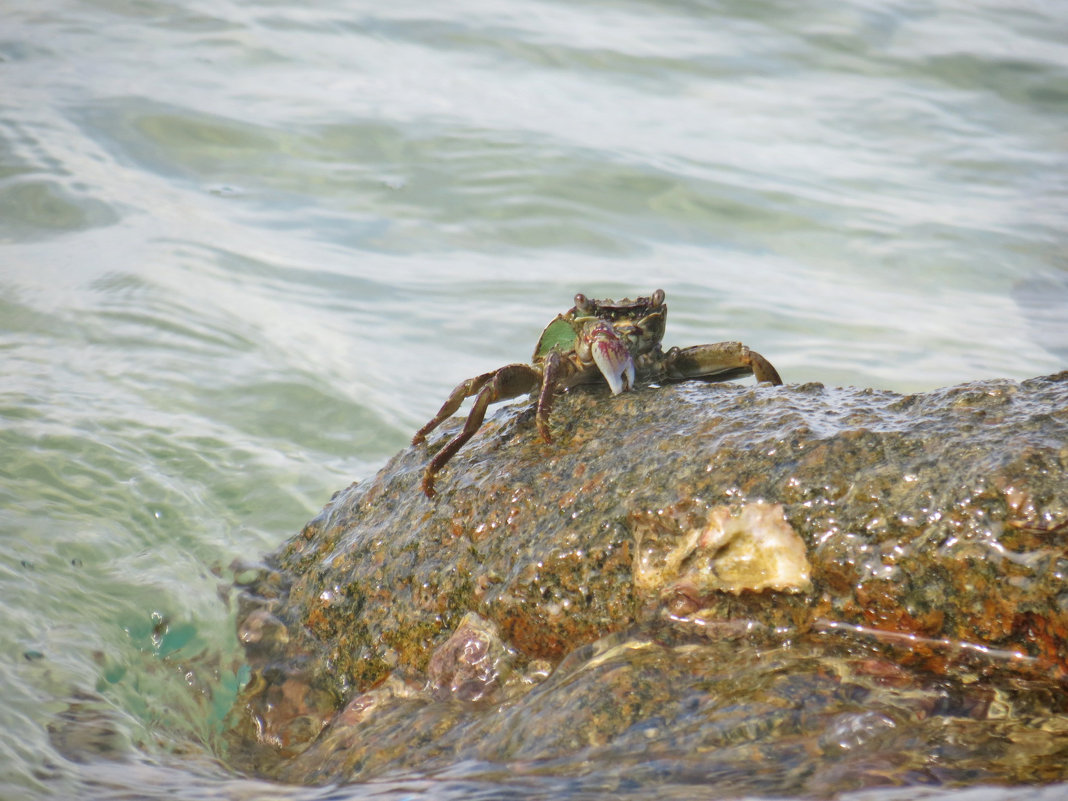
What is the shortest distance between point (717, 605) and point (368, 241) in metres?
7.22

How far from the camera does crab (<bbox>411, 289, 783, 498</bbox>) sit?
11.4 ft

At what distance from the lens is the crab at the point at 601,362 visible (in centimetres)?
347

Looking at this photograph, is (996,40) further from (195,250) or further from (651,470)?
(651,470)

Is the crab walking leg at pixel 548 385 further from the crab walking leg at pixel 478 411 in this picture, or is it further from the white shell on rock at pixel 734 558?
the white shell on rock at pixel 734 558

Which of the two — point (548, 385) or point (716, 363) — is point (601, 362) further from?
point (716, 363)

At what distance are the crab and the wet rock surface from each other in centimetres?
10

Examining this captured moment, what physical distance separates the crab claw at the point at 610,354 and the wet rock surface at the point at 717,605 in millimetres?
94

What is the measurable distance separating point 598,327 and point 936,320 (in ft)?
17.8

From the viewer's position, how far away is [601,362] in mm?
3439

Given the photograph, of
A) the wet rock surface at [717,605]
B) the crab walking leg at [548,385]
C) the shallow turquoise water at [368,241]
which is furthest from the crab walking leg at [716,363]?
the shallow turquoise water at [368,241]

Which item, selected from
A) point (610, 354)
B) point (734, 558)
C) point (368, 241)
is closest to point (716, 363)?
point (610, 354)

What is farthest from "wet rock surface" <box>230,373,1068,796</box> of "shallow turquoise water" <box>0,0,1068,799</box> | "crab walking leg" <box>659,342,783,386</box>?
"shallow turquoise water" <box>0,0,1068,799</box>

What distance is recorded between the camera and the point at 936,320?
808 centimetres

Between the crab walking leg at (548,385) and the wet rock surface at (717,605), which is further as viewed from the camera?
the crab walking leg at (548,385)
